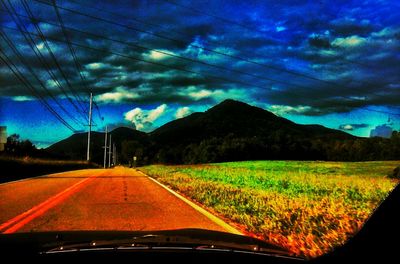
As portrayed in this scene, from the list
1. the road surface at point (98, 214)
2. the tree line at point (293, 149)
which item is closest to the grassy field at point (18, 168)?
the road surface at point (98, 214)

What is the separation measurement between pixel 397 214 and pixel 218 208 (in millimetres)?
10386

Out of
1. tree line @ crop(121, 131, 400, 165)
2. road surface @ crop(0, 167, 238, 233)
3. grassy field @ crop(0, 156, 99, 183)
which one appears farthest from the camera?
tree line @ crop(121, 131, 400, 165)

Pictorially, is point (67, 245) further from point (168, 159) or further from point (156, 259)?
point (168, 159)

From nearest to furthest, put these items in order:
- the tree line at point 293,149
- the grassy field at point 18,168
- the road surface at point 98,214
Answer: the road surface at point 98,214
the grassy field at point 18,168
the tree line at point 293,149

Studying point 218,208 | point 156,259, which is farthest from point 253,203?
point 156,259

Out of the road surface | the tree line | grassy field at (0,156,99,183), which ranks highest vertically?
the tree line

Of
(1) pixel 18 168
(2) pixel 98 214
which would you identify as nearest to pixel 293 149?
(1) pixel 18 168

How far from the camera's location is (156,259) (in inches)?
140

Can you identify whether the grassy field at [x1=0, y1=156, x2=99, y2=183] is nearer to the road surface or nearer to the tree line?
the road surface

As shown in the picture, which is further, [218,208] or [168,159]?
[168,159]

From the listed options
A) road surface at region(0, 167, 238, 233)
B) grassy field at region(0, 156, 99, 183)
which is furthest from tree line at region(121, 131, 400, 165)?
road surface at region(0, 167, 238, 233)

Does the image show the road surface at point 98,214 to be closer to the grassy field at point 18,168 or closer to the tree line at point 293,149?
the grassy field at point 18,168

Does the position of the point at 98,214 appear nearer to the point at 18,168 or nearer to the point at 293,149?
the point at 18,168

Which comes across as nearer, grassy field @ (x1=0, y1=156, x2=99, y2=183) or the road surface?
the road surface
